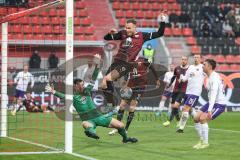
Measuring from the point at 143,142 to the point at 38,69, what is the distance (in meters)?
13.6

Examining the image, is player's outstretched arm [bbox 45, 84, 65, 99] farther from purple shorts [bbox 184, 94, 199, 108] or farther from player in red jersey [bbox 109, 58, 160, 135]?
purple shorts [bbox 184, 94, 199, 108]

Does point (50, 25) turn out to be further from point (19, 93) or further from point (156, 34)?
point (156, 34)

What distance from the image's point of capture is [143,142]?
581 inches

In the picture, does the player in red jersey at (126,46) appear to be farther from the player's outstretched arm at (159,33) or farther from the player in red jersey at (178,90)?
the player in red jersey at (178,90)

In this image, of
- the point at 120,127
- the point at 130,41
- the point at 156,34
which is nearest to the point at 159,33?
the point at 156,34

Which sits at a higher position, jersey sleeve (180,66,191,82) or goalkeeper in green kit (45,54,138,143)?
jersey sleeve (180,66,191,82)

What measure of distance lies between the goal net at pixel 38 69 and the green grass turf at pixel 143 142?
0.06 m

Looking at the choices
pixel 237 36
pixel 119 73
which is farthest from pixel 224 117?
pixel 237 36

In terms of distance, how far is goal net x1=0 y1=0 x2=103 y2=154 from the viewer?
1380 centimetres

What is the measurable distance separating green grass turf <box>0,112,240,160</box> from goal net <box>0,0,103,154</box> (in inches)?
2.4

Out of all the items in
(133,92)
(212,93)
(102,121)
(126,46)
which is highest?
(126,46)

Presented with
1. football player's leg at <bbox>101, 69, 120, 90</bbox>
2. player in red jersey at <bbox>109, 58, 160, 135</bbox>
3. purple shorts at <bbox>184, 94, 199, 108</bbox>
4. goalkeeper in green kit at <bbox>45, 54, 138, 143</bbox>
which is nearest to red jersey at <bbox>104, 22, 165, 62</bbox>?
football player's leg at <bbox>101, 69, 120, 90</bbox>

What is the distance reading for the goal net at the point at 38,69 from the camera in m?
13.8

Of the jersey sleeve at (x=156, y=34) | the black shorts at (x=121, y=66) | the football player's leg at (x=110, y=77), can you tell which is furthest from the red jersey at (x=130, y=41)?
the football player's leg at (x=110, y=77)
